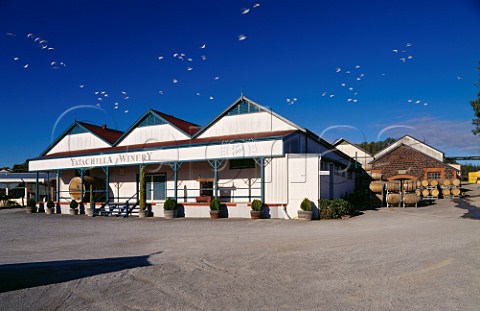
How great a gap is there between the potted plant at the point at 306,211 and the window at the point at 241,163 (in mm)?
4572

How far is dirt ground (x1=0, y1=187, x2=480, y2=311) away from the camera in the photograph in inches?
222

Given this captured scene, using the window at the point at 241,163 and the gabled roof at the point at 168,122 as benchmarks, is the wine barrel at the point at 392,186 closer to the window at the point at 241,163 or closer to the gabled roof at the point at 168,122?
the window at the point at 241,163

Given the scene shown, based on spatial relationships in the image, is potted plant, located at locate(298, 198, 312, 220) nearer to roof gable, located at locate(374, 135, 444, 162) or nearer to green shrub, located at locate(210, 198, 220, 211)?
green shrub, located at locate(210, 198, 220, 211)

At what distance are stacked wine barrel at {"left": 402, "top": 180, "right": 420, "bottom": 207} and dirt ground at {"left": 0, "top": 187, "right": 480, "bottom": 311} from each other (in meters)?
12.1

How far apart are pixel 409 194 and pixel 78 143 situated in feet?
82.9

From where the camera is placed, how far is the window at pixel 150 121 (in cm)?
2656

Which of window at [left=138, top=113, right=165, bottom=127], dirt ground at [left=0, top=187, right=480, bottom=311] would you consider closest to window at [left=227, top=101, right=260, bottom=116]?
window at [left=138, top=113, right=165, bottom=127]

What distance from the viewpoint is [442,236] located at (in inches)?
456

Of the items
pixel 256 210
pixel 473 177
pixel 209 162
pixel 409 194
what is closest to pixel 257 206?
pixel 256 210

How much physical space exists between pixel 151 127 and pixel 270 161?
10.6 meters

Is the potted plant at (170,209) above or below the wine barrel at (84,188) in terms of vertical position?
below

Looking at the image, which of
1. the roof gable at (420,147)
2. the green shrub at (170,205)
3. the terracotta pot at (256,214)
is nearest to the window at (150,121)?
the green shrub at (170,205)

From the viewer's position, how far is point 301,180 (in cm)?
1920

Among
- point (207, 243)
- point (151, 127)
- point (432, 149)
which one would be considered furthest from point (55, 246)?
point (432, 149)
